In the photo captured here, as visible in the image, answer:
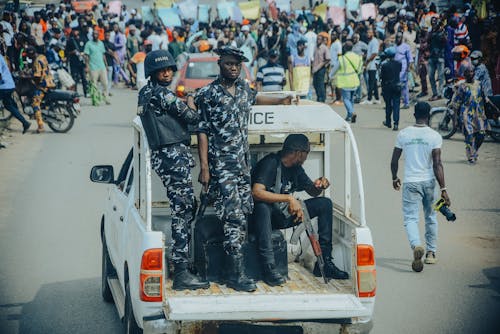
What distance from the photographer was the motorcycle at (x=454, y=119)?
1812 cm

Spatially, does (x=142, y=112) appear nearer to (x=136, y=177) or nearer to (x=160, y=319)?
(x=136, y=177)

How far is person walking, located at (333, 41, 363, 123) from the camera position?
2192 cm

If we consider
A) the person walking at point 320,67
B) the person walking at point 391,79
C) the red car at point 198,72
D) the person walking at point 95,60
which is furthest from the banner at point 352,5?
the person walking at point 391,79

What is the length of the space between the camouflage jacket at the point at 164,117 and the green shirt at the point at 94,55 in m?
19.9

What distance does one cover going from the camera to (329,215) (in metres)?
7.03

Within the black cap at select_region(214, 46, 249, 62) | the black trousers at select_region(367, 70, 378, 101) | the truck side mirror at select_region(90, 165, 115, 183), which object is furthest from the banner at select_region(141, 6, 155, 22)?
the black cap at select_region(214, 46, 249, 62)

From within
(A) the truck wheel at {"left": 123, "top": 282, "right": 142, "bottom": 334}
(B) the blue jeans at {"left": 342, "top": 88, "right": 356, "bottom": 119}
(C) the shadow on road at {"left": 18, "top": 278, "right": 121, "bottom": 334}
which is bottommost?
(C) the shadow on road at {"left": 18, "top": 278, "right": 121, "bottom": 334}

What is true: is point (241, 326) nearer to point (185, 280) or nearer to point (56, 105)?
point (185, 280)

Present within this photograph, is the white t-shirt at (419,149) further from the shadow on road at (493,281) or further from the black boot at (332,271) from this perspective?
the black boot at (332,271)

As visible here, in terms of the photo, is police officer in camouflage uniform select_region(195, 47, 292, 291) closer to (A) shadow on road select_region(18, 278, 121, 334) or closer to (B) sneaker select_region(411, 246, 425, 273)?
(A) shadow on road select_region(18, 278, 121, 334)

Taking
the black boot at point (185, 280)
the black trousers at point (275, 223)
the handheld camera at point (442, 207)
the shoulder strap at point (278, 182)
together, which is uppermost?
the shoulder strap at point (278, 182)

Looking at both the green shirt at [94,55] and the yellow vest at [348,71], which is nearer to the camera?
the yellow vest at [348,71]

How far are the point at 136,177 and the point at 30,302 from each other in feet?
8.14

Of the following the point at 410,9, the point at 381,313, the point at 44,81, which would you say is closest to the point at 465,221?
the point at 381,313
